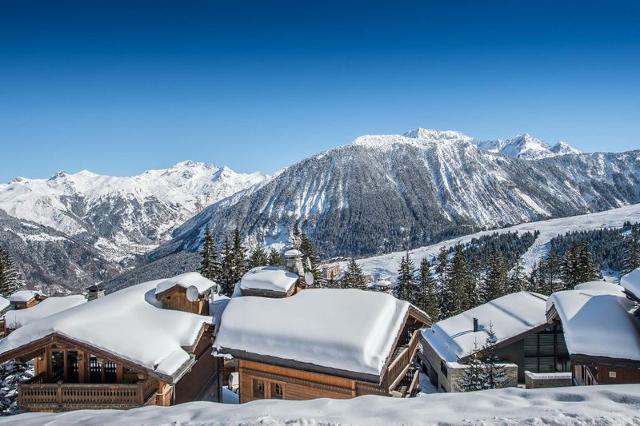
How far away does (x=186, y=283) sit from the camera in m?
21.0

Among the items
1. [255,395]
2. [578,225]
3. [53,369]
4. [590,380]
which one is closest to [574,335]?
[590,380]

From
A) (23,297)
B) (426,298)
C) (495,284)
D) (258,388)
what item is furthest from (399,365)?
(495,284)

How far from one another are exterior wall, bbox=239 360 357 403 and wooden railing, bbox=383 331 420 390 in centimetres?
249

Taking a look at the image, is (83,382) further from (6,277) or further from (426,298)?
(6,277)

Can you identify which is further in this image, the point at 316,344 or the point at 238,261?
Result: the point at 238,261

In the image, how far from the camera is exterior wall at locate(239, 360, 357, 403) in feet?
53.1

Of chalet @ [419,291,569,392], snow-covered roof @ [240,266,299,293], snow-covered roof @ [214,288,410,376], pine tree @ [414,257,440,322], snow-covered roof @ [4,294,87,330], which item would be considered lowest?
pine tree @ [414,257,440,322]

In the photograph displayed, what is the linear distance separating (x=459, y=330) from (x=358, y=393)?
15.1 meters

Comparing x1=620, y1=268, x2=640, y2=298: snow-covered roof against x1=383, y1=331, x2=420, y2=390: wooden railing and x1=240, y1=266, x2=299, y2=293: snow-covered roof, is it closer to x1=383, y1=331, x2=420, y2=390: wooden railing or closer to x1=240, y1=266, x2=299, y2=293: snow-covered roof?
x1=383, y1=331, x2=420, y2=390: wooden railing

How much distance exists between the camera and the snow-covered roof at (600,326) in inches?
708

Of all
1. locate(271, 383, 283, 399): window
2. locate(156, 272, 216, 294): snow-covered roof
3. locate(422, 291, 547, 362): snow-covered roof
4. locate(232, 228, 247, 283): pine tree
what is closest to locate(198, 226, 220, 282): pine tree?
locate(232, 228, 247, 283): pine tree

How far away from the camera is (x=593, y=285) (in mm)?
28250

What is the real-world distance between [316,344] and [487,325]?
15.7m

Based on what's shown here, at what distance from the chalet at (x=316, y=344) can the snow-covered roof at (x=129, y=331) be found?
1.87 m
